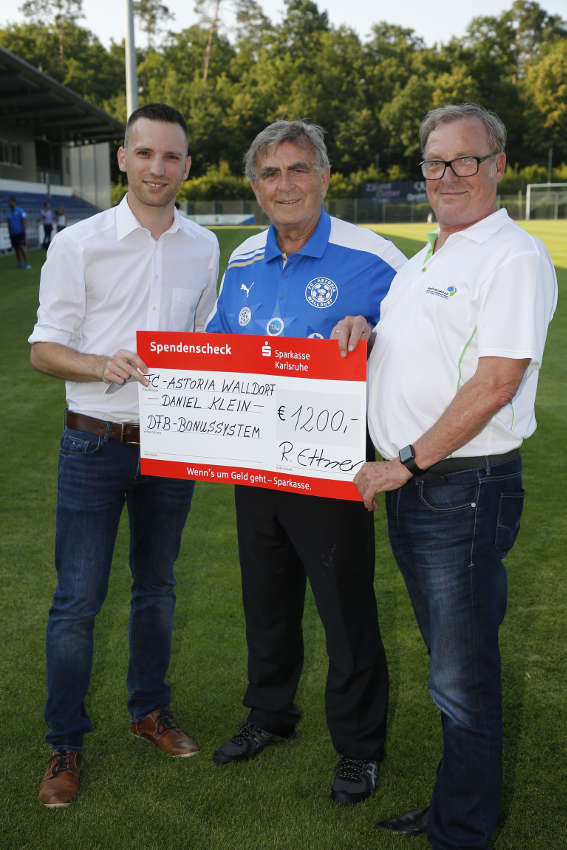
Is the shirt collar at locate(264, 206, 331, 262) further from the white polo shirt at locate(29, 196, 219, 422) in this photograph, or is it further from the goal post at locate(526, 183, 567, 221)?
the goal post at locate(526, 183, 567, 221)


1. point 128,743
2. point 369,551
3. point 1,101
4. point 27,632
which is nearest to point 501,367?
point 369,551

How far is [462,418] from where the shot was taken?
2346 mm

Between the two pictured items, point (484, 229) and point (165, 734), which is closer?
point (484, 229)

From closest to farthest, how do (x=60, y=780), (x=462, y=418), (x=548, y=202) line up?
(x=462, y=418), (x=60, y=780), (x=548, y=202)

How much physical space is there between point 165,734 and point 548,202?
211 ft

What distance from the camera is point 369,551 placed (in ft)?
10.0

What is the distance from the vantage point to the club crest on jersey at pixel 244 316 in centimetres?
307

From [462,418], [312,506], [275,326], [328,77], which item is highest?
[328,77]

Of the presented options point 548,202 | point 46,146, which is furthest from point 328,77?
point 46,146

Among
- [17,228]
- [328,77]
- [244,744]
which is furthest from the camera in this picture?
[328,77]

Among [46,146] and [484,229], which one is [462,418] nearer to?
[484,229]

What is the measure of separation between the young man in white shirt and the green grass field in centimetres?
18

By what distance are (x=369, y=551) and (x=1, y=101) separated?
42.2m

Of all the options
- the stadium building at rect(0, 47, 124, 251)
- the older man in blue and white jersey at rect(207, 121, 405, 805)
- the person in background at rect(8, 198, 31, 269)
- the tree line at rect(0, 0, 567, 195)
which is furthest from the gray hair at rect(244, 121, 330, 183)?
the tree line at rect(0, 0, 567, 195)
